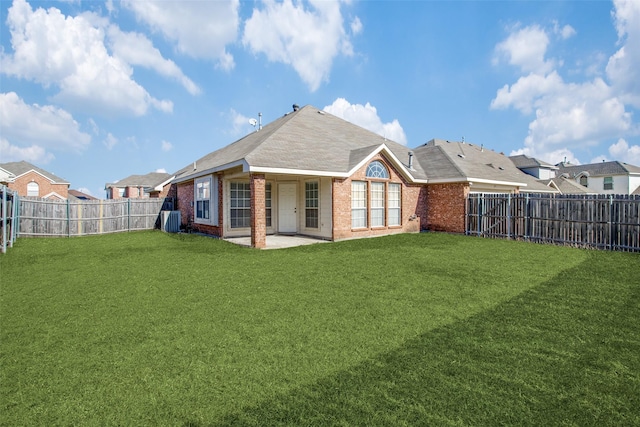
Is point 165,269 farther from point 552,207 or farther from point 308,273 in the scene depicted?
point 552,207

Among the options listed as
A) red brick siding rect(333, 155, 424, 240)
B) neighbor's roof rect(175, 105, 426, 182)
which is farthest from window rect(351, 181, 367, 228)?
neighbor's roof rect(175, 105, 426, 182)

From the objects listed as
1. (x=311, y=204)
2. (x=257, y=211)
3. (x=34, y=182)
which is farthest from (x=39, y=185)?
(x=257, y=211)

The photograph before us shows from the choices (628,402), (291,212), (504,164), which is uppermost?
(504,164)

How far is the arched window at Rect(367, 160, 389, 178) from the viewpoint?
14736 millimetres

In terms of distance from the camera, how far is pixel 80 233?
17469mm

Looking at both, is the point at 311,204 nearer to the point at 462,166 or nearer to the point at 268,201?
the point at 268,201

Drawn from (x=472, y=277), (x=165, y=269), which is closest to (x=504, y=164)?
(x=472, y=277)

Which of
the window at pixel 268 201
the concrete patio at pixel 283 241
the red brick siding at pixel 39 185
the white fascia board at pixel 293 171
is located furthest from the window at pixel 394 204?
the red brick siding at pixel 39 185

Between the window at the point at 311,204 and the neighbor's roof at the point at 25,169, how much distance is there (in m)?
41.3

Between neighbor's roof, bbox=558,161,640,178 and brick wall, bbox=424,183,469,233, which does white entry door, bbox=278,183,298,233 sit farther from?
neighbor's roof, bbox=558,161,640,178

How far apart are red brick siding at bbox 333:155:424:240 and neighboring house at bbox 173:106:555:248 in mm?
42

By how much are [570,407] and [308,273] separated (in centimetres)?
544

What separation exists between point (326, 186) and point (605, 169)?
48514 millimetres

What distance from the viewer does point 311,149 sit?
14.5m
